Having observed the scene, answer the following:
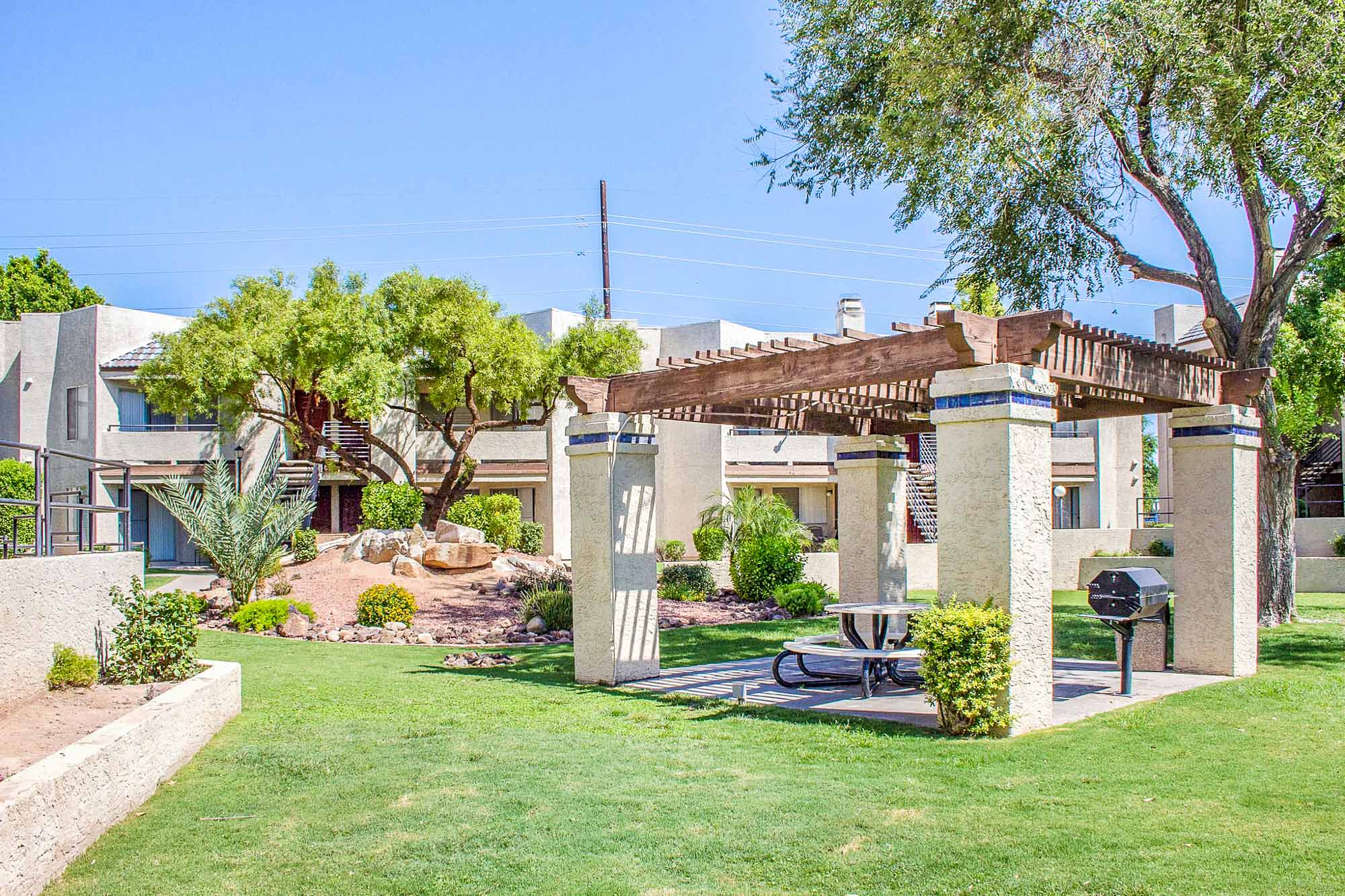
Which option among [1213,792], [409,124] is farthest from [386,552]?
[1213,792]

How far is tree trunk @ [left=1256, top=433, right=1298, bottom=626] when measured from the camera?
14852 mm

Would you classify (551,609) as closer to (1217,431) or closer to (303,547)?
(303,547)

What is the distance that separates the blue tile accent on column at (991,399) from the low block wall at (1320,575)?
18.5m

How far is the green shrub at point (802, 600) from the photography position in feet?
62.0

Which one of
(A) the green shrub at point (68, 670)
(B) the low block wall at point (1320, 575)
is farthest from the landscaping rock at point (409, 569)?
(B) the low block wall at point (1320, 575)

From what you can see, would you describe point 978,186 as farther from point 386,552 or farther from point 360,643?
point 386,552

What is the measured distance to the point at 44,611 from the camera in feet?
26.2

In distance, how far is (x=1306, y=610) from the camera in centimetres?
1750

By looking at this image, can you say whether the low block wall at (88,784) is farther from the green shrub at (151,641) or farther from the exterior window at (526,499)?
the exterior window at (526,499)

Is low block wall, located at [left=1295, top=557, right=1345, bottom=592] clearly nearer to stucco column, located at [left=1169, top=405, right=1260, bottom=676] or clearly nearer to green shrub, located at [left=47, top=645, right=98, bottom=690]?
stucco column, located at [left=1169, top=405, right=1260, bottom=676]

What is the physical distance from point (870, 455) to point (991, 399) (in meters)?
5.46

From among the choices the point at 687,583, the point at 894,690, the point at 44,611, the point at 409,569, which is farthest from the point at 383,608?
the point at 894,690

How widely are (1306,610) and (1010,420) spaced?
1299 cm

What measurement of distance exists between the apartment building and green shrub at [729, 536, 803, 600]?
1028 centimetres
